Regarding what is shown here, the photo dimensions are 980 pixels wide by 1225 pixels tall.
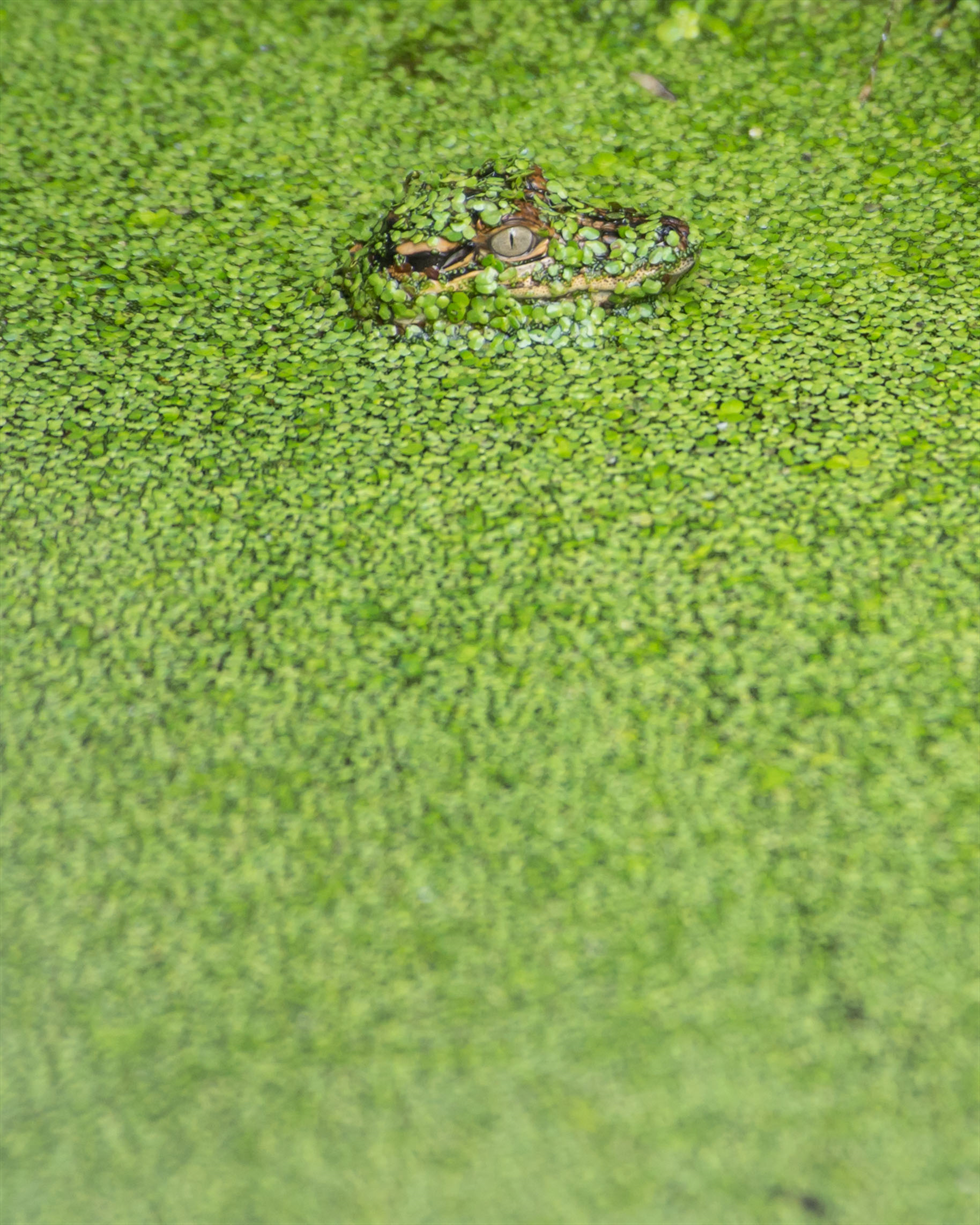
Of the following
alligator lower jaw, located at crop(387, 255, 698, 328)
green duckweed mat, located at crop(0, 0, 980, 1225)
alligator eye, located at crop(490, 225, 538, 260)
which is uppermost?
alligator eye, located at crop(490, 225, 538, 260)

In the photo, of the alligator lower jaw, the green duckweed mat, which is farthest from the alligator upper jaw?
the green duckweed mat

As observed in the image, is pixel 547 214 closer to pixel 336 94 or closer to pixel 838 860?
pixel 336 94

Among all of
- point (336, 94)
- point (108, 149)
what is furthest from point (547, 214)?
point (108, 149)

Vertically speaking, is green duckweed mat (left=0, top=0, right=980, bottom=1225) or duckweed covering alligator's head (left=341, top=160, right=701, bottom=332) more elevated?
duckweed covering alligator's head (left=341, top=160, right=701, bottom=332)

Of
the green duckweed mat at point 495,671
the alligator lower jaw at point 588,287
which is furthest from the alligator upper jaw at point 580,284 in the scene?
the green duckweed mat at point 495,671

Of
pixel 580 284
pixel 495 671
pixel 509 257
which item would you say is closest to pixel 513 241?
pixel 509 257

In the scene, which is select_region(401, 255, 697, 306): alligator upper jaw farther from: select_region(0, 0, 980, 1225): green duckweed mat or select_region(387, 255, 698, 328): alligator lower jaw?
select_region(0, 0, 980, 1225): green duckweed mat

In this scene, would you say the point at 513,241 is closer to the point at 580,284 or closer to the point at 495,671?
the point at 580,284

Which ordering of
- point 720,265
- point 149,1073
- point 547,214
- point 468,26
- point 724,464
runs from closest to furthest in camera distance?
point 149,1073 → point 724,464 → point 547,214 → point 720,265 → point 468,26
